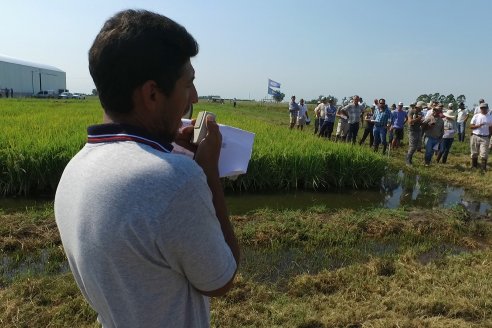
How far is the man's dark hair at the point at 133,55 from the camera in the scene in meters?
0.82

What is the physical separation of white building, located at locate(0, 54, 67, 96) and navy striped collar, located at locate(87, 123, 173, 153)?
52702 mm

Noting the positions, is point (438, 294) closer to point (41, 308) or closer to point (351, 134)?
point (41, 308)

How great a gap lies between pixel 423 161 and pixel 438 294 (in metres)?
8.23

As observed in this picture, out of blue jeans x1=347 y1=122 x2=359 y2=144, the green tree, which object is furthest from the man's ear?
the green tree

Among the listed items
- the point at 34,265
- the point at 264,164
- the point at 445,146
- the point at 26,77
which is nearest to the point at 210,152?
the point at 34,265

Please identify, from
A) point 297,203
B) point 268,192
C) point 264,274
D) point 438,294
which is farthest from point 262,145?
point 438,294

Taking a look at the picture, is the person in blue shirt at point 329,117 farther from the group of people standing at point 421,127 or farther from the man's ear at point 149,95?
the man's ear at point 149,95

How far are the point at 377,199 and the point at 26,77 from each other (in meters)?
56.8

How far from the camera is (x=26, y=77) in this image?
52.7m

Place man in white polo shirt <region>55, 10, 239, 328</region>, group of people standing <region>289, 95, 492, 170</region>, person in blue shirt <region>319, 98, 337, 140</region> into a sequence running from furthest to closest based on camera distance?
person in blue shirt <region>319, 98, 337, 140</region>
group of people standing <region>289, 95, 492, 170</region>
man in white polo shirt <region>55, 10, 239, 328</region>

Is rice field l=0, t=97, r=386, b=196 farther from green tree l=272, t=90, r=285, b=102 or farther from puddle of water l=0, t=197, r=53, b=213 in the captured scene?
green tree l=272, t=90, r=285, b=102

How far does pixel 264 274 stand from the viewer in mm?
3717

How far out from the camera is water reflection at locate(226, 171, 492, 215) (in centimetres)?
641

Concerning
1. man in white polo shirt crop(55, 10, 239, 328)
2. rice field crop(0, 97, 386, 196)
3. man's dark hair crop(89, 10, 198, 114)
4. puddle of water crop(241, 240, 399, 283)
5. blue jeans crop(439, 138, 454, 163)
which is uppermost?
man's dark hair crop(89, 10, 198, 114)
